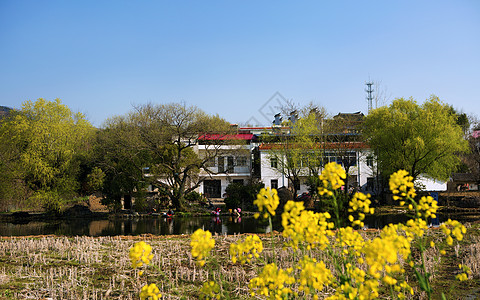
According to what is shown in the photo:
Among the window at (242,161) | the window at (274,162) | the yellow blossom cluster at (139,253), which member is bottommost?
the yellow blossom cluster at (139,253)

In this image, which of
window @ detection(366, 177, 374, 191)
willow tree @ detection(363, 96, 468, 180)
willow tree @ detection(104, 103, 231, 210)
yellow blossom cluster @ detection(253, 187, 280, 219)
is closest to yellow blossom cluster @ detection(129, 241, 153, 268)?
yellow blossom cluster @ detection(253, 187, 280, 219)

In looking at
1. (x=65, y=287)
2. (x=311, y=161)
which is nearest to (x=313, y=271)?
(x=65, y=287)

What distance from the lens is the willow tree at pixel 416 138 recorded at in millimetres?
31859

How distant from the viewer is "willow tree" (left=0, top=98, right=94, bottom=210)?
30.7 m

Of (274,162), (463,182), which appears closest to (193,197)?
(274,162)

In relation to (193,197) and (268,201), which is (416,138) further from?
(268,201)

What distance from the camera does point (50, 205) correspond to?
31234mm

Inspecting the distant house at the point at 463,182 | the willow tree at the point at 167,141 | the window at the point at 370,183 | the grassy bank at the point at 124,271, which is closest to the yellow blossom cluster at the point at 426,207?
the grassy bank at the point at 124,271

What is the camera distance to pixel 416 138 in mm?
31156

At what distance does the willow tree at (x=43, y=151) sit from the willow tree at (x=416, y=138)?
2595 cm

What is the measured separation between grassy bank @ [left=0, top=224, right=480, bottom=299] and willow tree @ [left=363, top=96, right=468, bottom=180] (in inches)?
797

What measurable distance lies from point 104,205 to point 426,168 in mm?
28249

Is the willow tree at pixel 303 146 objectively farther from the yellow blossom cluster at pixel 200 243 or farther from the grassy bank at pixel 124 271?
the yellow blossom cluster at pixel 200 243

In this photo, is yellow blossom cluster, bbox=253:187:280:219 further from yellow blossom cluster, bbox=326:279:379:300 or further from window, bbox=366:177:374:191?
window, bbox=366:177:374:191
